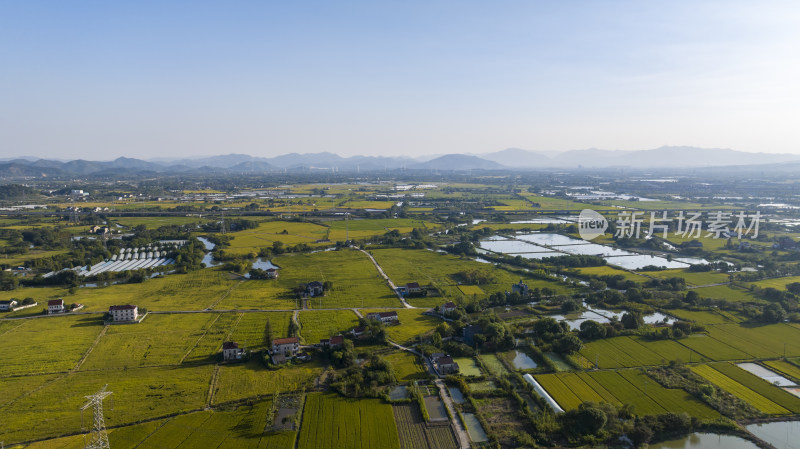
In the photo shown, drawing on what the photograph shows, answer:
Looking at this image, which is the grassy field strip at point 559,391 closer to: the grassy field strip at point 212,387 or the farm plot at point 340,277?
the farm plot at point 340,277

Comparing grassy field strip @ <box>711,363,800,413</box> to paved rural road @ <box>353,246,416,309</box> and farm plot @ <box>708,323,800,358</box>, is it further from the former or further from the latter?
paved rural road @ <box>353,246,416,309</box>

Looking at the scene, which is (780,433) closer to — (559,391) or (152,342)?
(559,391)

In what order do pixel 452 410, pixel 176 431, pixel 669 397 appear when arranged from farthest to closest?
pixel 669 397 → pixel 452 410 → pixel 176 431

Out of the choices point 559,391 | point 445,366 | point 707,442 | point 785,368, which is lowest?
point 707,442

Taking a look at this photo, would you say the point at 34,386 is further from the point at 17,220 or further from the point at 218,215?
the point at 17,220

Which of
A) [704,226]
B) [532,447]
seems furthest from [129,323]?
[704,226]

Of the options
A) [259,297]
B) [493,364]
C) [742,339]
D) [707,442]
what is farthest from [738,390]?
[259,297]

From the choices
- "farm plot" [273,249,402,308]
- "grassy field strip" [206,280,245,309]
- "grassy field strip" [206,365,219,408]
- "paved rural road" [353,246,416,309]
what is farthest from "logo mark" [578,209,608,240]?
"grassy field strip" [206,365,219,408]
